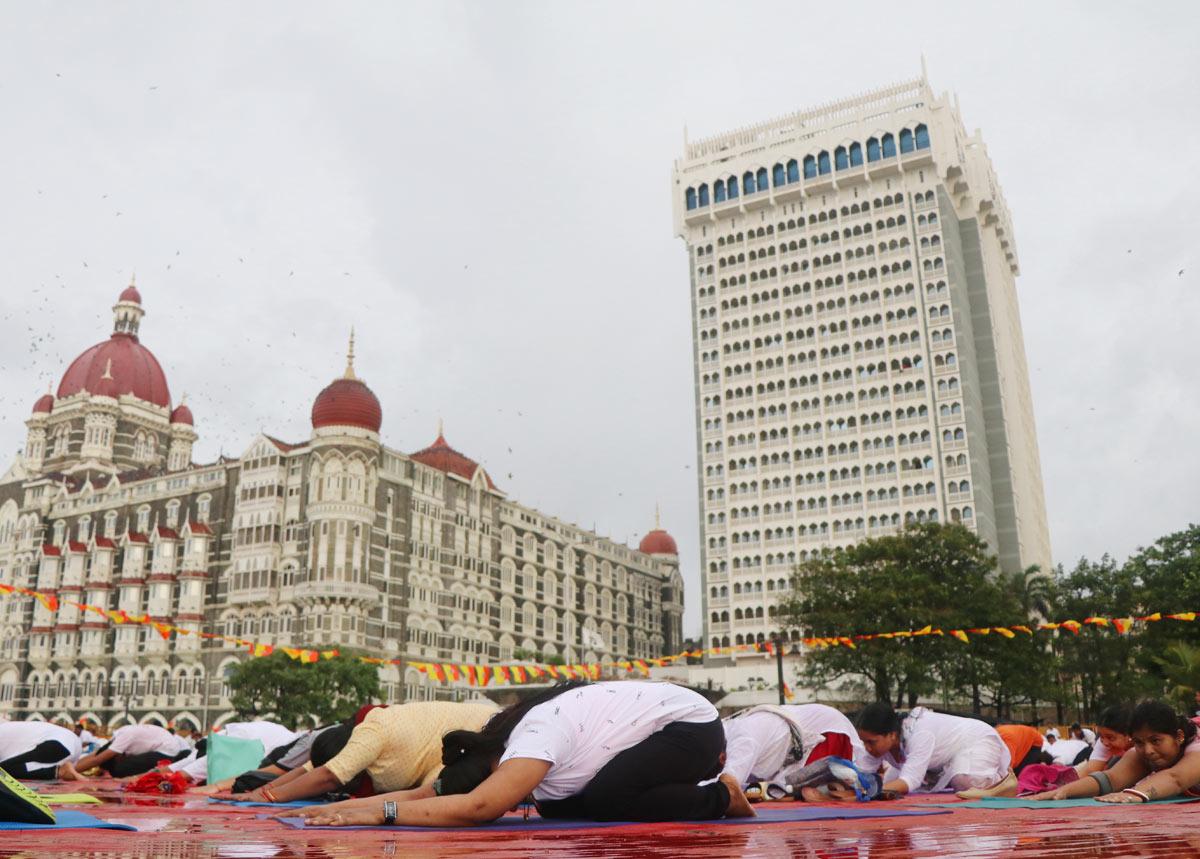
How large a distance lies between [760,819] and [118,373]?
252 ft

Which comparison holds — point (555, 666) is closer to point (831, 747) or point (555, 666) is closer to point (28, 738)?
point (28, 738)

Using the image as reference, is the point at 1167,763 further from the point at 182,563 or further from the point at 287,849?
the point at 182,563

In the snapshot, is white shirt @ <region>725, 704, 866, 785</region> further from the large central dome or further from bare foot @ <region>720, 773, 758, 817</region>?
the large central dome

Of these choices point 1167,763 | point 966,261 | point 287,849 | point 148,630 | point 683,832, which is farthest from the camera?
point 966,261

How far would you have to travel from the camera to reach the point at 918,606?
3594 cm

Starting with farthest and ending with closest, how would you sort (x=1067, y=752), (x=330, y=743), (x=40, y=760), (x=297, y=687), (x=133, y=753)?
(x=297, y=687) < (x=133, y=753) < (x=1067, y=752) < (x=40, y=760) < (x=330, y=743)

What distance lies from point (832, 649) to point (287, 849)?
36585 mm

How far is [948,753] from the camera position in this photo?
8422 mm

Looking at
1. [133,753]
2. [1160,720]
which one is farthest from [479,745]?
[133,753]

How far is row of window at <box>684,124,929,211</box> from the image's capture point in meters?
69.6

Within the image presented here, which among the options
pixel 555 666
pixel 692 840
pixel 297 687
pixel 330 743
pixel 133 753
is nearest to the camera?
pixel 692 840

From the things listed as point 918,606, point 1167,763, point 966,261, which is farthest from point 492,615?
point 1167,763

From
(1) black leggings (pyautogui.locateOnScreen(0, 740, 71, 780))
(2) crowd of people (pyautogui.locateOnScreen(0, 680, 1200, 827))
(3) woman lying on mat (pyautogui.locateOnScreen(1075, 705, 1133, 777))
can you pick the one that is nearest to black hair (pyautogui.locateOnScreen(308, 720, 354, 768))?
(2) crowd of people (pyautogui.locateOnScreen(0, 680, 1200, 827))

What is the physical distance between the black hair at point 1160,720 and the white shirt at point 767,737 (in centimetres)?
219
